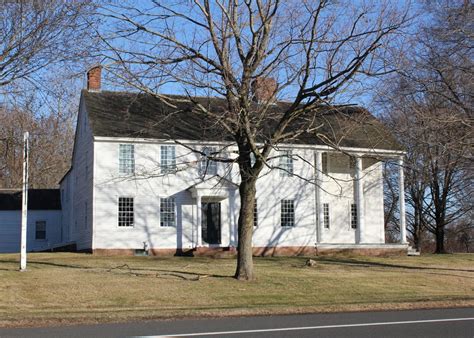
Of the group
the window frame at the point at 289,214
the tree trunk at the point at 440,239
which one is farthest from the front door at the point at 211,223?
the tree trunk at the point at 440,239

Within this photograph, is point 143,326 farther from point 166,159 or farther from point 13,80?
point 166,159

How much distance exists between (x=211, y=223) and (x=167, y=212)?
2435 mm

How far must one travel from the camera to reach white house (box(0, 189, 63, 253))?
38125 mm

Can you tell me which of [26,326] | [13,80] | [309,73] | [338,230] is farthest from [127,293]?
[338,230]

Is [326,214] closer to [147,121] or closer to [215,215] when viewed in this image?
[215,215]

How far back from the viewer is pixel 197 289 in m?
17.0

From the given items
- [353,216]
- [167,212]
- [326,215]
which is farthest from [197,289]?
[353,216]

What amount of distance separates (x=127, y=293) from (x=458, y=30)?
1354cm

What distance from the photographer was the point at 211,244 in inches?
1185

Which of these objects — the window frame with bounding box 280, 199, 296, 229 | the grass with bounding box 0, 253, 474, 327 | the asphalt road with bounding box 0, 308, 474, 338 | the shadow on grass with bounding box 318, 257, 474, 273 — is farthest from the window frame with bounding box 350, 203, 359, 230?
the asphalt road with bounding box 0, 308, 474, 338

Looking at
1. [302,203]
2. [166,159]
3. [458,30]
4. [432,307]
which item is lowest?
[432,307]

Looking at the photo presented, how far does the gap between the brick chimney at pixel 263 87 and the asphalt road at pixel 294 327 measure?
23.6 ft

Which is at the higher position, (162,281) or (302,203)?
(302,203)

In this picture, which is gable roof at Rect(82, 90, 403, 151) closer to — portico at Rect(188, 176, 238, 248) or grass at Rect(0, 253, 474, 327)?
portico at Rect(188, 176, 238, 248)
